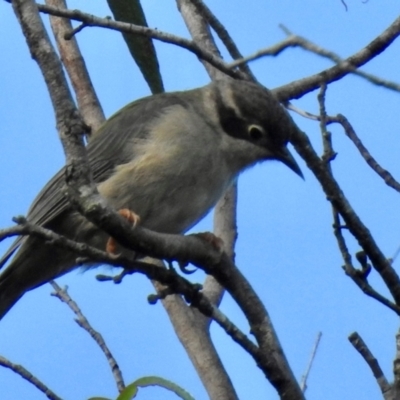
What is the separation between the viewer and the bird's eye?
18.6 feet

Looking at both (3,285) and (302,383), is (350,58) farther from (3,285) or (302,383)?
(3,285)

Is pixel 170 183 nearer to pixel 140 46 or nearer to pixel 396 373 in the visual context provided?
pixel 140 46

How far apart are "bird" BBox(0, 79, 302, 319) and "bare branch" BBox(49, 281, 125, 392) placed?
176mm

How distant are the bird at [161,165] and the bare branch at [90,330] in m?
0.18

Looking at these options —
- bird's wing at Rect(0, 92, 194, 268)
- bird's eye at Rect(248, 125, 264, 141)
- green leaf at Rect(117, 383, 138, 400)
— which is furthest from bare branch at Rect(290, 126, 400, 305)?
bird's eye at Rect(248, 125, 264, 141)

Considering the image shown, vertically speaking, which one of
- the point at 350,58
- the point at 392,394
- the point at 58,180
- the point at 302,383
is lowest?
the point at 392,394

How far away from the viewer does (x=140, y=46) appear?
4672 millimetres

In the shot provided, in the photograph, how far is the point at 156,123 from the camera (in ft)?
17.8

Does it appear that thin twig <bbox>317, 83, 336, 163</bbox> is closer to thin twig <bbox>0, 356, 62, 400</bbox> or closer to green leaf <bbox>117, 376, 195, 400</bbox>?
green leaf <bbox>117, 376, 195, 400</bbox>

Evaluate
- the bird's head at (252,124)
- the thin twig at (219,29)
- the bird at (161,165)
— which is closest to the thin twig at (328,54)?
the thin twig at (219,29)

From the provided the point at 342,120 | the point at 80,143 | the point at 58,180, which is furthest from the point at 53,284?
the point at 80,143

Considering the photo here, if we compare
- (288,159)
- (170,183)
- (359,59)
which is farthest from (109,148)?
(359,59)

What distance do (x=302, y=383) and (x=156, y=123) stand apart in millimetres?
1984

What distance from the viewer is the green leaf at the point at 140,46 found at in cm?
447
